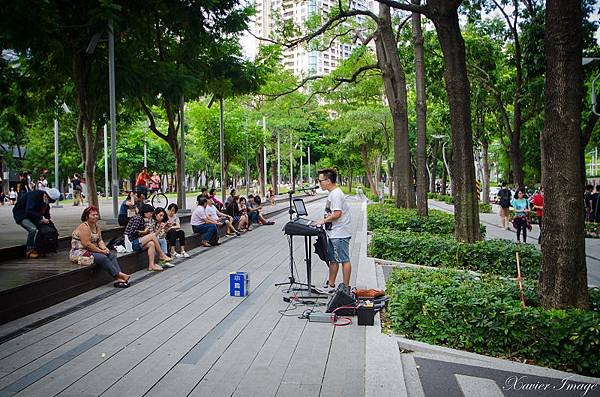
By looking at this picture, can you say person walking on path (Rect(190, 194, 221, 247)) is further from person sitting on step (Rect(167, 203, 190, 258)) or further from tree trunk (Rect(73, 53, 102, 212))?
tree trunk (Rect(73, 53, 102, 212))

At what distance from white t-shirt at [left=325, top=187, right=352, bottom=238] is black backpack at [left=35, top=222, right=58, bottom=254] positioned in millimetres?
5278

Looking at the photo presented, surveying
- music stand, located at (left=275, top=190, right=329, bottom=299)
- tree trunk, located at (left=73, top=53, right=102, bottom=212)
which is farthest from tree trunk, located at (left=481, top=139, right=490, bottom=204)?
music stand, located at (left=275, top=190, right=329, bottom=299)

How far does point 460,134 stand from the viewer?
10.3 meters

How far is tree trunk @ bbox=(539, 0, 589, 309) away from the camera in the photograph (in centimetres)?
562

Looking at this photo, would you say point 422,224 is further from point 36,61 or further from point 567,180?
point 36,61

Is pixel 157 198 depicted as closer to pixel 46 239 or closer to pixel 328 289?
pixel 46 239

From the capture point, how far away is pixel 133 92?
15383 mm

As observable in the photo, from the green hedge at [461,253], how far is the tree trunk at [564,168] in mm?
3591

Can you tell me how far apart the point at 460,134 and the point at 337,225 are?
4.18 m

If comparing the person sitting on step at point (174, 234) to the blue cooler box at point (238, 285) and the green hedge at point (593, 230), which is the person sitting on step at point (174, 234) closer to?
the blue cooler box at point (238, 285)

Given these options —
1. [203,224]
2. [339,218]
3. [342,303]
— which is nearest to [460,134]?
[339,218]

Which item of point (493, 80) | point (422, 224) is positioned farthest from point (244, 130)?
point (422, 224)

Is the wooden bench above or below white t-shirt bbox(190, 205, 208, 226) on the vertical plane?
below

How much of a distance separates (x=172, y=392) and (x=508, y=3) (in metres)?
20.0
